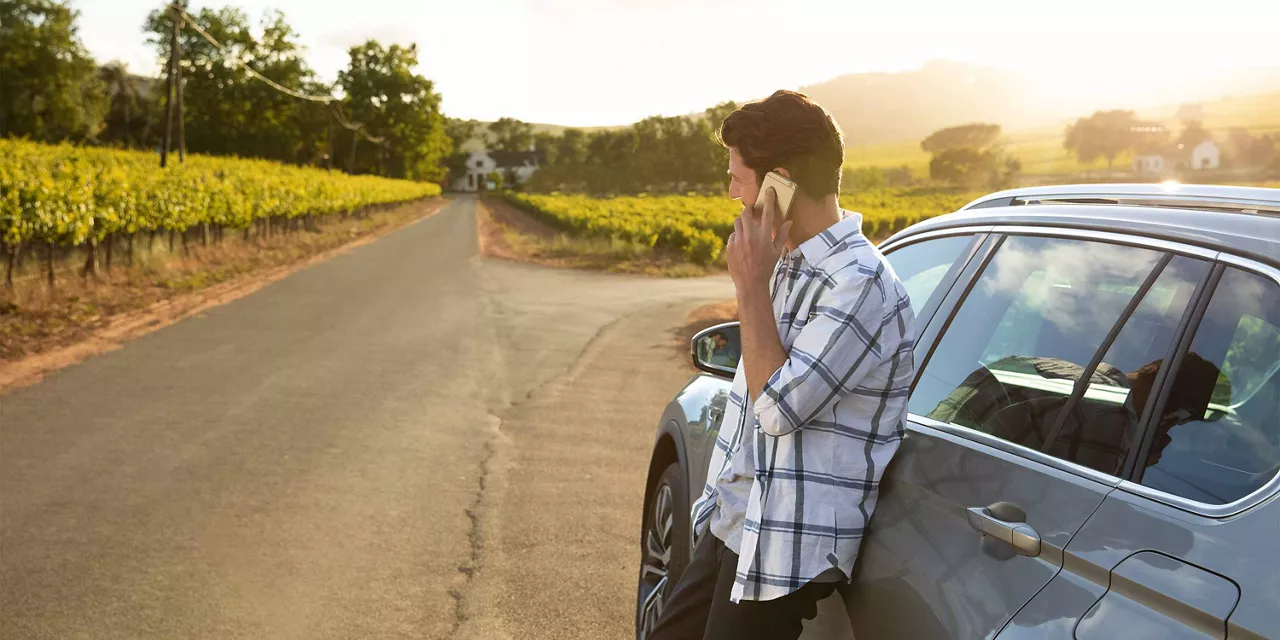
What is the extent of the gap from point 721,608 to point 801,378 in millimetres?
545

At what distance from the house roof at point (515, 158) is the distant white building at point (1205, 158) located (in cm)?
16272

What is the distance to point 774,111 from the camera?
7.06ft

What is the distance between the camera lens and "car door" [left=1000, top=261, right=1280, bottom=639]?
1.38 meters

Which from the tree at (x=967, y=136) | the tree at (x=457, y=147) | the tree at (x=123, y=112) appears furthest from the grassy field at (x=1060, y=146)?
the tree at (x=123, y=112)

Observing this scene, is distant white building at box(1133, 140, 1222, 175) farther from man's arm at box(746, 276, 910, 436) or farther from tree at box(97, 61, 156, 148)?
tree at box(97, 61, 156, 148)

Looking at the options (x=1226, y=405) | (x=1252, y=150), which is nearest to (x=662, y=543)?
(x=1226, y=405)

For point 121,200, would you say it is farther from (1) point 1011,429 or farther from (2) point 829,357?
(1) point 1011,429

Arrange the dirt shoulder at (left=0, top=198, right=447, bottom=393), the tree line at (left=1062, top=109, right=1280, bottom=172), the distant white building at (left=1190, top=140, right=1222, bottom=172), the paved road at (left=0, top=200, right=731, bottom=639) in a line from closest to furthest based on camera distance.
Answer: the paved road at (left=0, top=200, right=731, bottom=639) → the dirt shoulder at (left=0, top=198, right=447, bottom=393) → the tree line at (left=1062, top=109, right=1280, bottom=172) → the distant white building at (left=1190, top=140, right=1222, bottom=172)

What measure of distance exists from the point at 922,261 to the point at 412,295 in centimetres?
1668

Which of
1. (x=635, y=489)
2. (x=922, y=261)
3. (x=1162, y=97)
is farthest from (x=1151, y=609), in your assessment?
(x=1162, y=97)

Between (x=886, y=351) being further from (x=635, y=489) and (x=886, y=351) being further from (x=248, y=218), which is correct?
(x=248, y=218)

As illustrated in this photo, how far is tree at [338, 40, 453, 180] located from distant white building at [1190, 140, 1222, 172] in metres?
88.4

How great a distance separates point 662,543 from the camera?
3652mm

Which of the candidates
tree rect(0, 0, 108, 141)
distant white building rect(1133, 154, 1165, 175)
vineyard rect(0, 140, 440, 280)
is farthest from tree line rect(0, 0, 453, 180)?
distant white building rect(1133, 154, 1165, 175)
